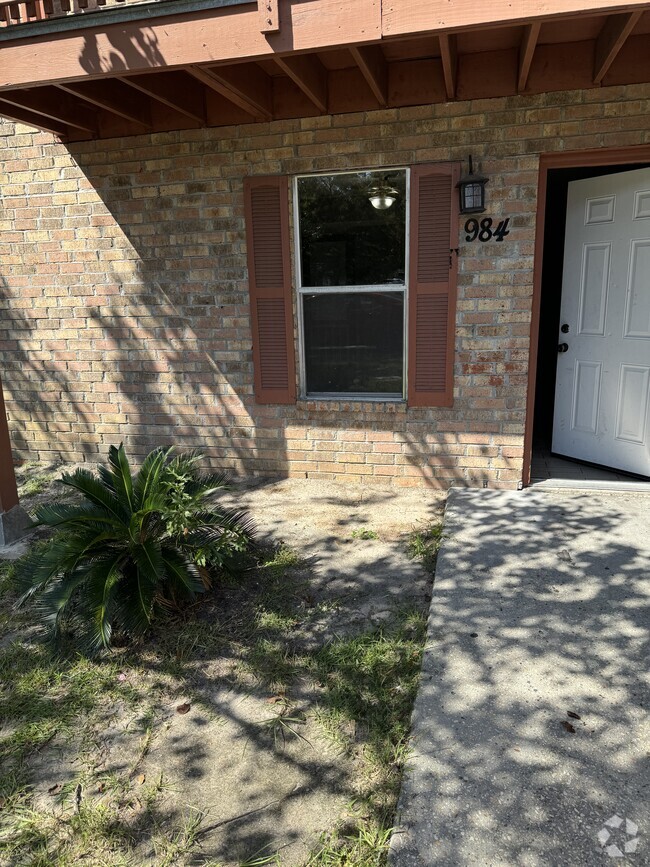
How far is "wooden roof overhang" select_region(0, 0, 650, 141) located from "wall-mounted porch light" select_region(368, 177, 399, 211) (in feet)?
1.77

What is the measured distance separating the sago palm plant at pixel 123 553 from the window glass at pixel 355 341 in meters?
1.99

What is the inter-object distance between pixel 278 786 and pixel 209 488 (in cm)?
167

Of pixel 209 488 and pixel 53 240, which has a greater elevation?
pixel 53 240

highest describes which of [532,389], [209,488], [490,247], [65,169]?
[65,169]

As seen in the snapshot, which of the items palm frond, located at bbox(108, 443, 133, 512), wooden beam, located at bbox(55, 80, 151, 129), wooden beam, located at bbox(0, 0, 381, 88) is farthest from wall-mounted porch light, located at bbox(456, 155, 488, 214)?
palm frond, located at bbox(108, 443, 133, 512)

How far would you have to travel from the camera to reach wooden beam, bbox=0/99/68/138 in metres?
4.43

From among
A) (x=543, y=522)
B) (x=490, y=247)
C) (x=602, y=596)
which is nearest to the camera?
(x=602, y=596)

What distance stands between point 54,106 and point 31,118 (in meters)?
0.37

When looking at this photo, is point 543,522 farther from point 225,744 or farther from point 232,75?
point 232,75

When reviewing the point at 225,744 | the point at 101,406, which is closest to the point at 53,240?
the point at 101,406

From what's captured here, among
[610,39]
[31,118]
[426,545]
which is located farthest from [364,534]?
[31,118]

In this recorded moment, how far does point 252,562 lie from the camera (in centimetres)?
368

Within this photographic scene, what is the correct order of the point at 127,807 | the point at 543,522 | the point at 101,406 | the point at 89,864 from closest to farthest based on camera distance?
the point at 89,864 → the point at 127,807 → the point at 543,522 → the point at 101,406

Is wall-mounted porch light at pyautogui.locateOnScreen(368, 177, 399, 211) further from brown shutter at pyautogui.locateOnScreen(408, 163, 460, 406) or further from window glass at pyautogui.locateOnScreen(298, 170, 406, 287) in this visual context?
brown shutter at pyautogui.locateOnScreen(408, 163, 460, 406)
